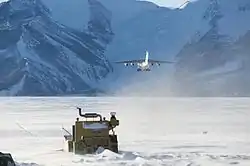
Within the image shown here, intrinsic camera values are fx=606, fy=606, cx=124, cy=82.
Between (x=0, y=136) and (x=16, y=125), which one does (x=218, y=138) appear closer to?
(x=0, y=136)

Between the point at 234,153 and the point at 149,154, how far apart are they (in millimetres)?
3513

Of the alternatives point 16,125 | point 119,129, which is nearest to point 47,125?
point 16,125

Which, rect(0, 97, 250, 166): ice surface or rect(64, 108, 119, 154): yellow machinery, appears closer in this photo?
rect(0, 97, 250, 166): ice surface

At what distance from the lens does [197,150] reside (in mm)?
26859

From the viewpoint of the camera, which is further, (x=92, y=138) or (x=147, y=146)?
(x=147, y=146)

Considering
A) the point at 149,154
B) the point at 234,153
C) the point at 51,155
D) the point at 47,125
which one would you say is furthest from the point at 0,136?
the point at 234,153

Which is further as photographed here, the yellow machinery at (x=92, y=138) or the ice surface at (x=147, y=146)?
the yellow machinery at (x=92, y=138)

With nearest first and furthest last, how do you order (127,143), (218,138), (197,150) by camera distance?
1. (197,150)
2. (127,143)
3. (218,138)

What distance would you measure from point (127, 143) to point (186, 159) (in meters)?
7.94

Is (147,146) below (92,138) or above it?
below

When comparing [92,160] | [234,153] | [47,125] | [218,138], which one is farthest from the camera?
[47,125]

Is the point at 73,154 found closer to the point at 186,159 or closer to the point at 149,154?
the point at 149,154

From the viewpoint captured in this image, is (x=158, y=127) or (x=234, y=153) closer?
(x=234, y=153)

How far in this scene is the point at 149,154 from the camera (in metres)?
25.2
